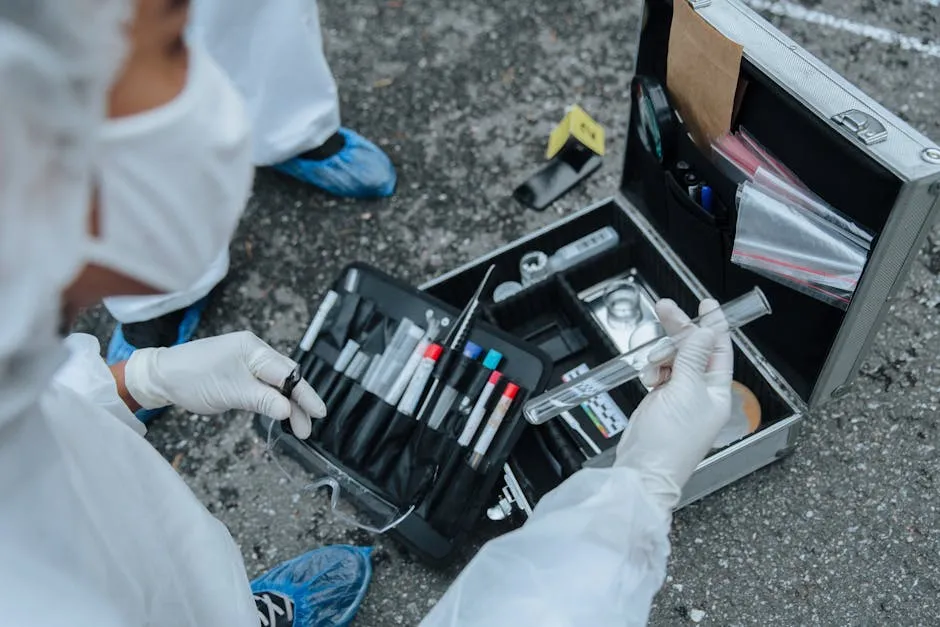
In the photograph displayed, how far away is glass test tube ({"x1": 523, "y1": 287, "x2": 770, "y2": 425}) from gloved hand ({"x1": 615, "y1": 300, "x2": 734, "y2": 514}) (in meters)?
0.10

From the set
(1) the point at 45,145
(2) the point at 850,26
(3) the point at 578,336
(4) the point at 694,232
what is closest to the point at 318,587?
(3) the point at 578,336

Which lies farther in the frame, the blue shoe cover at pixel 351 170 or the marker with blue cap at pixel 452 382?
the blue shoe cover at pixel 351 170

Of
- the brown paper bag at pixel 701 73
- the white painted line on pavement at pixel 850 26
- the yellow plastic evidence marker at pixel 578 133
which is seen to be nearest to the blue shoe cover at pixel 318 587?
the brown paper bag at pixel 701 73

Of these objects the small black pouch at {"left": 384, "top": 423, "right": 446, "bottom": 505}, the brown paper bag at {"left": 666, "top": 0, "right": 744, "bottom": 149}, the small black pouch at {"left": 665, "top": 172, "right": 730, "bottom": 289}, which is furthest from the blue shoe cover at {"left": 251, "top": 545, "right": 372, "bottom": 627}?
the brown paper bag at {"left": 666, "top": 0, "right": 744, "bottom": 149}

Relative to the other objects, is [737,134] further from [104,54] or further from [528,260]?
[104,54]

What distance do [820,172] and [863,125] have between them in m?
0.11

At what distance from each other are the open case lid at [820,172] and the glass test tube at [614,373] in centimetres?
5

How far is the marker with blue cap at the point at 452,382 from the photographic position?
1.26 m

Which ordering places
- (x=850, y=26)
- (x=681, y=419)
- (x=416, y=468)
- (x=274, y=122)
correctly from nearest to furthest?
(x=681, y=419) < (x=416, y=468) < (x=274, y=122) < (x=850, y=26)

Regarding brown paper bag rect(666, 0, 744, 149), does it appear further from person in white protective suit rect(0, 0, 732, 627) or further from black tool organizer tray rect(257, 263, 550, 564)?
black tool organizer tray rect(257, 263, 550, 564)

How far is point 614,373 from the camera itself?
3.79 feet

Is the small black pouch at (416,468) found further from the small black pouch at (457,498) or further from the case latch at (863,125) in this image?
the case latch at (863,125)

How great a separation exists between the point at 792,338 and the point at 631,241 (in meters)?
0.40

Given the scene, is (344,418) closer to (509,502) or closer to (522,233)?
(509,502)
